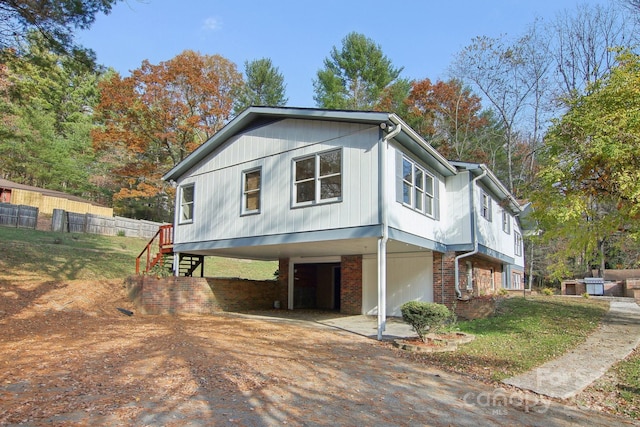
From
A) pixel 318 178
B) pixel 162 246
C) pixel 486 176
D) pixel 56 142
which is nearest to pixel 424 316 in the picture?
pixel 318 178

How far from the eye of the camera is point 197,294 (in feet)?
48.4

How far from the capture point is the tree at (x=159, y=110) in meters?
25.3

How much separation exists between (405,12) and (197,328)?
13.4 metres

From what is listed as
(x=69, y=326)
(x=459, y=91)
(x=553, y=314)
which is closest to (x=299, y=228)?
(x=69, y=326)

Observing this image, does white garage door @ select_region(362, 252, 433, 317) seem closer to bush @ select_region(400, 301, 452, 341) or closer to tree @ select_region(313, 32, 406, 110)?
bush @ select_region(400, 301, 452, 341)

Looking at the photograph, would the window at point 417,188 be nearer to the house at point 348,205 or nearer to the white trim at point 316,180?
Answer: the house at point 348,205

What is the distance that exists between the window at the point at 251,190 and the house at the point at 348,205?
0.14ft

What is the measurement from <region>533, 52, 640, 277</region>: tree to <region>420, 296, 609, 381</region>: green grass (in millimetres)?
1802

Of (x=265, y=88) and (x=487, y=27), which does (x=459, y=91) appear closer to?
(x=487, y=27)

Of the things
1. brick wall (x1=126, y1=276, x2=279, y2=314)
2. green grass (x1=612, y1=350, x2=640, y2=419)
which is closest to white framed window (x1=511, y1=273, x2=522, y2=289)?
brick wall (x1=126, y1=276, x2=279, y2=314)

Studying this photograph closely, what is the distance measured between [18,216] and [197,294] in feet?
42.8

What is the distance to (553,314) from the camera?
13477mm

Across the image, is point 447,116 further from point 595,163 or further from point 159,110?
point 595,163

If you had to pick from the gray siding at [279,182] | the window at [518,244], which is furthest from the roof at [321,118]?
the window at [518,244]
